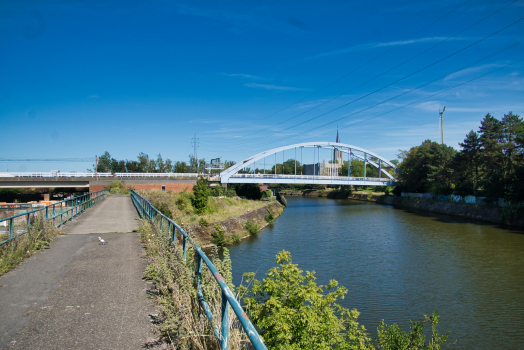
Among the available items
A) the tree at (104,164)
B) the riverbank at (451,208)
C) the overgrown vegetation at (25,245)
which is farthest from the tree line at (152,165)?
the overgrown vegetation at (25,245)

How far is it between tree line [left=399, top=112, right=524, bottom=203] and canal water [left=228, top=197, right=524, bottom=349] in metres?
3.93

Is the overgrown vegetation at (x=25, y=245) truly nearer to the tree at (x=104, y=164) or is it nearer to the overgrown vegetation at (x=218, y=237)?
the overgrown vegetation at (x=218, y=237)

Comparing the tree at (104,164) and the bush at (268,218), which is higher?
the tree at (104,164)

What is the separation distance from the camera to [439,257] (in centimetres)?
1823

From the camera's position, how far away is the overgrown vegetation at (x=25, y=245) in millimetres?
6458

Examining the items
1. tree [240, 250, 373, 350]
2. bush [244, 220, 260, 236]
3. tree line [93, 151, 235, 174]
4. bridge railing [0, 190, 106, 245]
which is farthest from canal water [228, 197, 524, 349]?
tree line [93, 151, 235, 174]

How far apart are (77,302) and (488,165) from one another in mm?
36848

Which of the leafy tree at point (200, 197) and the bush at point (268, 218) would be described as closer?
the leafy tree at point (200, 197)

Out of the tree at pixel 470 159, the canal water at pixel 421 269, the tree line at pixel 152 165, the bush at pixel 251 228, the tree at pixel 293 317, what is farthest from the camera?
the tree line at pixel 152 165

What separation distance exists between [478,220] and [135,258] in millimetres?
35081

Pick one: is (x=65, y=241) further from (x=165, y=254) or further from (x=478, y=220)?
(x=478, y=220)

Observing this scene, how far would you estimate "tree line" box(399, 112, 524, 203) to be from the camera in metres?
29.4

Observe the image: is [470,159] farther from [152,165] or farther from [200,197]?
[152,165]

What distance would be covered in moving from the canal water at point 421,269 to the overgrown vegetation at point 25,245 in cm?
676
